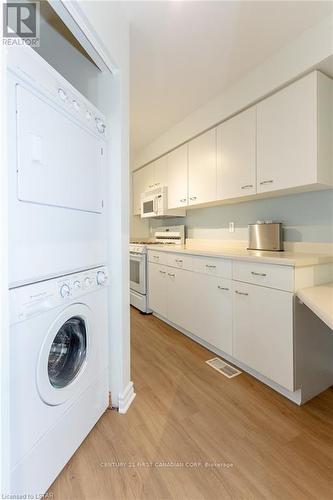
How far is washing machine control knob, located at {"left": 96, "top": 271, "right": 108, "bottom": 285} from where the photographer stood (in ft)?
4.66

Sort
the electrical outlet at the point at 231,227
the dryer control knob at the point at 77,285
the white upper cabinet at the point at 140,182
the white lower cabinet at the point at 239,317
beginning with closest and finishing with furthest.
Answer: the dryer control knob at the point at 77,285
the white lower cabinet at the point at 239,317
the electrical outlet at the point at 231,227
the white upper cabinet at the point at 140,182

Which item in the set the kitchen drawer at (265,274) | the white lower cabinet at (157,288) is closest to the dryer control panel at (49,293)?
the kitchen drawer at (265,274)

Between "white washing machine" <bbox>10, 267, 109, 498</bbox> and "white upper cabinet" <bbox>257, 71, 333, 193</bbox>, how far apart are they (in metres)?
1.47

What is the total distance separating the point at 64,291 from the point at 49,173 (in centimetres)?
50

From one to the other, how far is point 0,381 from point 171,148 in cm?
308

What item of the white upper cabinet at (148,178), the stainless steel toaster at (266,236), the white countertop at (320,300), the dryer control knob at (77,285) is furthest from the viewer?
the white upper cabinet at (148,178)

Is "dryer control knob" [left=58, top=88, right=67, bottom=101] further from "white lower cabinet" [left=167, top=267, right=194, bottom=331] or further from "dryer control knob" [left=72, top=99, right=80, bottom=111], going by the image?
"white lower cabinet" [left=167, top=267, right=194, bottom=331]

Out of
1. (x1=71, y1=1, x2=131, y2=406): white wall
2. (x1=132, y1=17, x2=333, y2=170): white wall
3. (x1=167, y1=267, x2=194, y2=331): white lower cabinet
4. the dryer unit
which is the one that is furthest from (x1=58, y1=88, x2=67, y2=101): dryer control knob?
(x1=167, y1=267, x2=194, y2=331): white lower cabinet

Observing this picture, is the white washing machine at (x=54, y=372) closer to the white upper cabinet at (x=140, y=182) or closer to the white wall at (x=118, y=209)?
the white wall at (x=118, y=209)

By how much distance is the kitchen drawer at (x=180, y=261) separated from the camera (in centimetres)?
255

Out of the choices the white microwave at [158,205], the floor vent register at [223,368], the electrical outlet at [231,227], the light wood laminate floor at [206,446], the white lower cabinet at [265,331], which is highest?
the white microwave at [158,205]

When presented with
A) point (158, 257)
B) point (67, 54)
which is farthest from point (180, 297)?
point (67, 54)

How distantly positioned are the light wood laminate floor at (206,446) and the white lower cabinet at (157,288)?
1.15 meters

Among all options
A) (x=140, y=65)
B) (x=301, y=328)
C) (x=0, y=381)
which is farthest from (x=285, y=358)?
(x=140, y=65)
